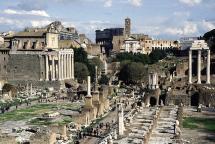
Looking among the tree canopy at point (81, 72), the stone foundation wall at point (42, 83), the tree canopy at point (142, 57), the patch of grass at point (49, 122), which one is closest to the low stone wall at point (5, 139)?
the patch of grass at point (49, 122)

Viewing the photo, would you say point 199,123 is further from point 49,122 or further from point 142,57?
point 142,57

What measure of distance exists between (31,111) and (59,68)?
2463 centimetres

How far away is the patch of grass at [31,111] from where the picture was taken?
36000mm

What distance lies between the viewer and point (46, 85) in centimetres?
6219

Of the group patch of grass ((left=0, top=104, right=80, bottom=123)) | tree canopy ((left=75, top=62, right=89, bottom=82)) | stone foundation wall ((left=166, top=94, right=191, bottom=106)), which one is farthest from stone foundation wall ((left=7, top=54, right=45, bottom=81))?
stone foundation wall ((left=166, top=94, right=191, bottom=106))

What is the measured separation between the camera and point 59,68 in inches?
2542

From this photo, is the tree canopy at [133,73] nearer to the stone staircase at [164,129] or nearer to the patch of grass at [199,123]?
the stone staircase at [164,129]

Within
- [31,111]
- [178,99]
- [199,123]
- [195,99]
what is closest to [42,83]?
[31,111]

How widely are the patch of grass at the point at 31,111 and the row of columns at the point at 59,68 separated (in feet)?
62.8

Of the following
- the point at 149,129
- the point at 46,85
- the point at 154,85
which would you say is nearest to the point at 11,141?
the point at 149,129

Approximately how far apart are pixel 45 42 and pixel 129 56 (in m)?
24.0

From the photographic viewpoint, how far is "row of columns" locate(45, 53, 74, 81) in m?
64.1

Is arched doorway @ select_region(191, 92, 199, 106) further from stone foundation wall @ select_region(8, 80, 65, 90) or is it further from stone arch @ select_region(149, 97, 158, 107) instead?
stone foundation wall @ select_region(8, 80, 65, 90)

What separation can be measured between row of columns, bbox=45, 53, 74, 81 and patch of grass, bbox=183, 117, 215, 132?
102 feet
